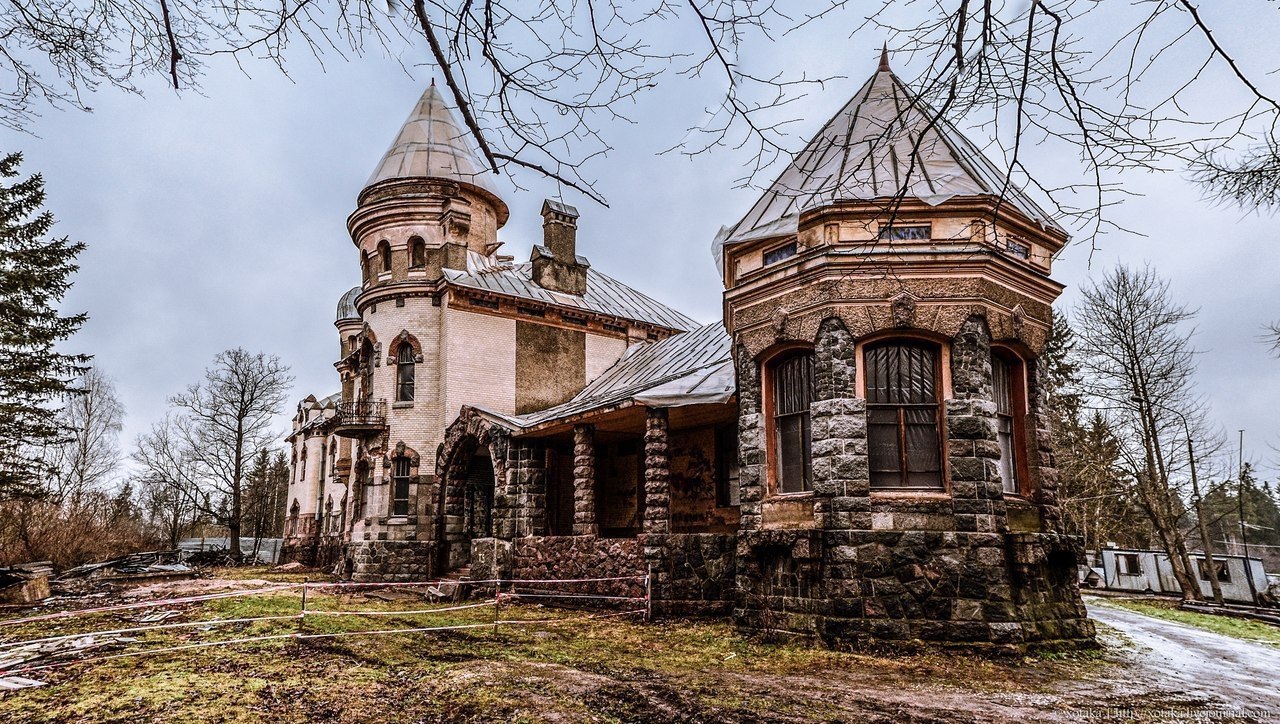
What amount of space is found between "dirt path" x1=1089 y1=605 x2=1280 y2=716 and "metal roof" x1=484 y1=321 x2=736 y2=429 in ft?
24.4

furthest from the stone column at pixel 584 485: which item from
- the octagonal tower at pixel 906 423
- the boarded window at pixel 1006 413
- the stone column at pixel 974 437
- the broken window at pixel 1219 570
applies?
the broken window at pixel 1219 570

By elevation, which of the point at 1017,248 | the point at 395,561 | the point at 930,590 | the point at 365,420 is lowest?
the point at 395,561

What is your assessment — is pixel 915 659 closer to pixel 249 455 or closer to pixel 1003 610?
pixel 1003 610

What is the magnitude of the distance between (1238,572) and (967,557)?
18368mm

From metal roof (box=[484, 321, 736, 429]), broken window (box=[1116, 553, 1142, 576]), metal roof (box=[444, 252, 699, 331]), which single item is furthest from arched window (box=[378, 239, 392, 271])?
broken window (box=[1116, 553, 1142, 576])

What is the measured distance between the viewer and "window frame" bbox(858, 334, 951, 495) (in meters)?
11.0

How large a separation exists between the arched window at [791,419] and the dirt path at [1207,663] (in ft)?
15.8

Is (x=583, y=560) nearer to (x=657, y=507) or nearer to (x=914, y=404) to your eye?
(x=657, y=507)

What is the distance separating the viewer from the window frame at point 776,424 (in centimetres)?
1187

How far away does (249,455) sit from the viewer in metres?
41.3

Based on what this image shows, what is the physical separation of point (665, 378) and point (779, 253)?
632 centimetres

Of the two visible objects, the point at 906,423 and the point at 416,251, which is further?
the point at 416,251

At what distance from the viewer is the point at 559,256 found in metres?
27.0

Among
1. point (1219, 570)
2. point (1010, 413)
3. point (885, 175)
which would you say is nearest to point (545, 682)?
point (1010, 413)
